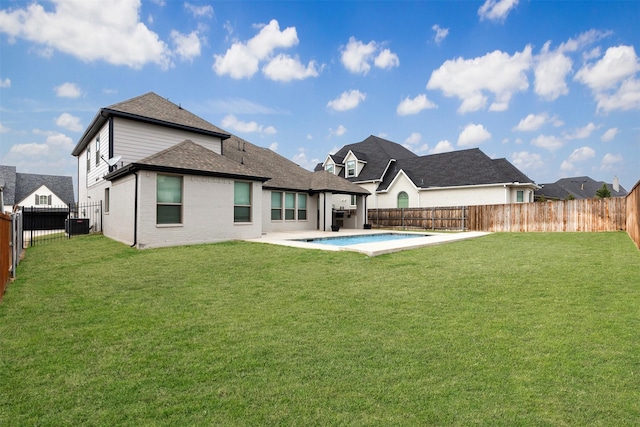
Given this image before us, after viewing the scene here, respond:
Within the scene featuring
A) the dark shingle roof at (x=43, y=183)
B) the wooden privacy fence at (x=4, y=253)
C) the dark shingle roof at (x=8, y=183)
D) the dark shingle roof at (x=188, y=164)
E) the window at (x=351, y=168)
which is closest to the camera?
the wooden privacy fence at (x=4, y=253)

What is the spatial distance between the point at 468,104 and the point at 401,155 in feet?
34.9

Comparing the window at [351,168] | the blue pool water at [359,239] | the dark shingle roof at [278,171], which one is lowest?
the blue pool water at [359,239]

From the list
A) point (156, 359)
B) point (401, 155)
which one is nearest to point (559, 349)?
point (156, 359)

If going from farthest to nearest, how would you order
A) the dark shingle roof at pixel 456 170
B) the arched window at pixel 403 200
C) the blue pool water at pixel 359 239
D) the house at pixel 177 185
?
the arched window at pixel 403 200 → the dark shingle roof at pixel 456 170 → the blue pool water at pixel 359 239 → the house at pixel 177 185

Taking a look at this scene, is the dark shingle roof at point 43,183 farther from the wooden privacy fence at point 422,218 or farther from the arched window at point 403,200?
the arched window at point 403,200

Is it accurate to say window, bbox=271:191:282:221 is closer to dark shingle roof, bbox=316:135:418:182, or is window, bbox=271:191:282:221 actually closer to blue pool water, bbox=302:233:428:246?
blue pool water, bbox=302:233:428:246

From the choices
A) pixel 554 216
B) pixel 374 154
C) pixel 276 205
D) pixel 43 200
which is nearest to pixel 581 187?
pixel 374 154

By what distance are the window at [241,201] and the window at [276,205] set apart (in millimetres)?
4200

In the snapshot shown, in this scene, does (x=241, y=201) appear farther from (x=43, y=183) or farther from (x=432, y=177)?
(x=43, y=183)

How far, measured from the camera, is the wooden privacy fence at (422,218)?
71.2 feet

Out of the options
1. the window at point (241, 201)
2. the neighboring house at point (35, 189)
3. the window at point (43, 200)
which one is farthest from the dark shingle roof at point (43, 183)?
the window at point (241, 201)

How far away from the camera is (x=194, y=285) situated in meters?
6.24

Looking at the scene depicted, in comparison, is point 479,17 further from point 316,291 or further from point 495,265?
point 316,291

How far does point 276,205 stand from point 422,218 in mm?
11151
